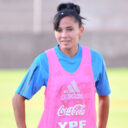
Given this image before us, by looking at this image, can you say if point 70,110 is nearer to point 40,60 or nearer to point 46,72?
point 46,72

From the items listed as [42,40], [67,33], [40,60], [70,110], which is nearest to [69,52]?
[67,33]

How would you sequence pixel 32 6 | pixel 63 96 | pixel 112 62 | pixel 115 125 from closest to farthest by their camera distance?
pixel 63 96
pixel 115 125
pixel 112 62
pixel 32 6

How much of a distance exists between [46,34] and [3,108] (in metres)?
7.95

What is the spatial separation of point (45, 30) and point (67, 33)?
15.9 m

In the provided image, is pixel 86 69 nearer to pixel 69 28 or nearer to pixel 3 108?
pixel 69 28

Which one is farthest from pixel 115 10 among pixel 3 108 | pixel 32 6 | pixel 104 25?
pixel 3 108

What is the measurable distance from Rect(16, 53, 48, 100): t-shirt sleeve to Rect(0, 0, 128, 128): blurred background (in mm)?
5027

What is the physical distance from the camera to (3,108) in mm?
10047

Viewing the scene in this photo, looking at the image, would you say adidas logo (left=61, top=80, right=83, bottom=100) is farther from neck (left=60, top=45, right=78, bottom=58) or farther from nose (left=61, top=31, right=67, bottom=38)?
nose (left=61, top=31, right=67, bottom=38)

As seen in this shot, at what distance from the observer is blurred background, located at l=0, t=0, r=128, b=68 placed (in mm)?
17688

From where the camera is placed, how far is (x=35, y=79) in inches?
162

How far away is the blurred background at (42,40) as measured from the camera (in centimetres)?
1145

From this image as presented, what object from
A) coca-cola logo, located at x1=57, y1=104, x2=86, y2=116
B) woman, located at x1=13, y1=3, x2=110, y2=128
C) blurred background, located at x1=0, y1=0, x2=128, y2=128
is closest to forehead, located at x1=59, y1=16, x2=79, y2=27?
woman, located at x1=13, y1=3, x2=110, y2=128

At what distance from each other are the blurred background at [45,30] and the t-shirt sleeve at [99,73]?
13.1 meters
